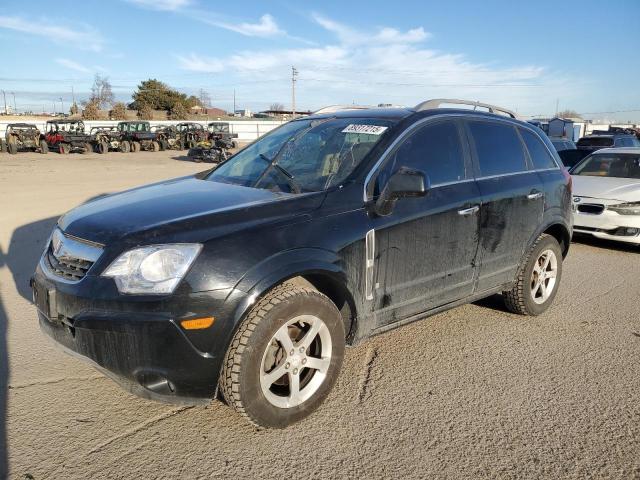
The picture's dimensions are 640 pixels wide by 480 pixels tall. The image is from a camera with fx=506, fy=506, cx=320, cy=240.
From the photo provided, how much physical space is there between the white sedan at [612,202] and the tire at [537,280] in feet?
10.8

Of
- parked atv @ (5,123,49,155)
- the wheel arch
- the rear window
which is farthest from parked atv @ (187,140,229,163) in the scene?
the wheel arch

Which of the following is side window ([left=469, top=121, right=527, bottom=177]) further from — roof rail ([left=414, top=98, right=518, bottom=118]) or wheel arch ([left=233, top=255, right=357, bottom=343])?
wheel arch ([left=233, top=255, right=357, bottom=343])

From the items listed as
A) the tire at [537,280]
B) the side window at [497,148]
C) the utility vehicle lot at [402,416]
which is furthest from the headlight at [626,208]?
the side window at [497,148]

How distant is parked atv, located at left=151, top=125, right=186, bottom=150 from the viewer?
33.2 m

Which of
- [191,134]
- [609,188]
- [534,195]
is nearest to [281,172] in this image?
[534,195]

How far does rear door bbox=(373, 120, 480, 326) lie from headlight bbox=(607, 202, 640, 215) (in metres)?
4.95

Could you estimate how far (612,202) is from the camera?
7703mm

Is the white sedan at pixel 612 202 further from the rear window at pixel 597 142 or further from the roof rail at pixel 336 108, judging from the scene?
the rear window at pixel 597 142

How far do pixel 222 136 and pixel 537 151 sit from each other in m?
27.9

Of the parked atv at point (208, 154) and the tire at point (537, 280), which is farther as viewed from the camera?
the parked atv at point (208, 154)

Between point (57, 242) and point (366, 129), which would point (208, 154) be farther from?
point (57, 242)

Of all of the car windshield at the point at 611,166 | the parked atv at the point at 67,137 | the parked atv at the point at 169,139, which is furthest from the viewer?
the parked atv at the point at 169,139

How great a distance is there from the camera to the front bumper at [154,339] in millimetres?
2482

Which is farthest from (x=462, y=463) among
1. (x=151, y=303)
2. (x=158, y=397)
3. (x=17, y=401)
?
(x=17, y=401)
